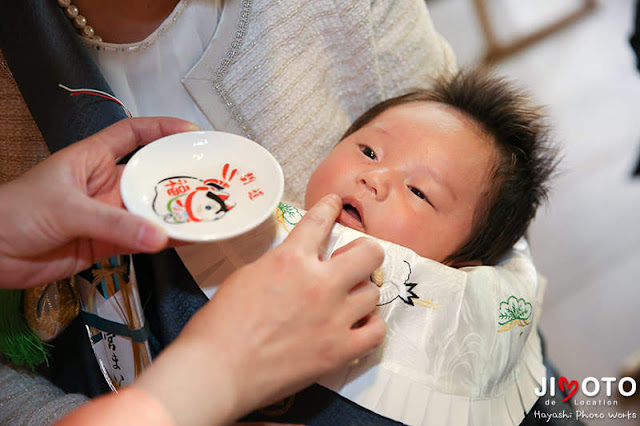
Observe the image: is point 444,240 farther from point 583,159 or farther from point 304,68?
point 583,159

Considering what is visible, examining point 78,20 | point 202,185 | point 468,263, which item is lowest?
point 468,263

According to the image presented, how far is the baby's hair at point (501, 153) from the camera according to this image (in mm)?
1235

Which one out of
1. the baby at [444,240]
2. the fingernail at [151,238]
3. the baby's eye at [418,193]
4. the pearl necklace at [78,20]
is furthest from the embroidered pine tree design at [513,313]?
the pearl necklace at [78,20]

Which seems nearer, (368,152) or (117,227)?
(117,227)

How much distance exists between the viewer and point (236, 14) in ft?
3.76

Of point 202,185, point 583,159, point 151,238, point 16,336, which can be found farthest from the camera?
point 583,159

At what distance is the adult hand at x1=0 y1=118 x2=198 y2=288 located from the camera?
0.75m

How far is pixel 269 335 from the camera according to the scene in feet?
2.41

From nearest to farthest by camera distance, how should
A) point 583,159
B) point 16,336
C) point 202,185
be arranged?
point 202,185 < point 16,336 < point 583,159

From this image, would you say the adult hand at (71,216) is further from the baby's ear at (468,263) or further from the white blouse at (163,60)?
the baby's ear at (468,263)

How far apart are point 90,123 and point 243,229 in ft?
1.29

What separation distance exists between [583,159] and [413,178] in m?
1.79

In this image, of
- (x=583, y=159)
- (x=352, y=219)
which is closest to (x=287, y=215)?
(x=352, y=219)

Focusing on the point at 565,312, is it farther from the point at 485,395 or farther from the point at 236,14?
the point at 236,14
